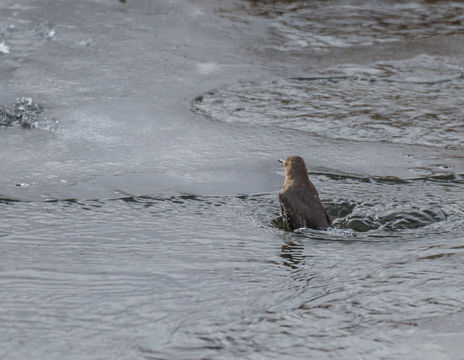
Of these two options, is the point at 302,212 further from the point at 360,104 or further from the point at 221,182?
the point at 360,104

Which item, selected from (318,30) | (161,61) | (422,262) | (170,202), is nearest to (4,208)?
(170,202)

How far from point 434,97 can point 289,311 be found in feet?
16.2

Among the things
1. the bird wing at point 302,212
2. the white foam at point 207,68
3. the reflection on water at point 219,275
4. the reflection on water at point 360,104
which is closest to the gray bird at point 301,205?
the bird wing at point 302,212

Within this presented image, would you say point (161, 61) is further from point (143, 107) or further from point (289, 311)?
point (289, 311)

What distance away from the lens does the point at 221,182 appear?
5.90 metres

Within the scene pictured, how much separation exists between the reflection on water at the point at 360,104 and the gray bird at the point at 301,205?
5.64ft

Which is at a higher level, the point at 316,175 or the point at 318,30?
the point at 318,30

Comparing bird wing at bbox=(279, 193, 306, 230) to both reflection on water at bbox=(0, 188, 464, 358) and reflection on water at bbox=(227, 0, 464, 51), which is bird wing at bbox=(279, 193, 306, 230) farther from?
reflection on water at bbox=(227, 0, 464, 51)

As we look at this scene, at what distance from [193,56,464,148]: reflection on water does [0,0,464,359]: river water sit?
3 cm

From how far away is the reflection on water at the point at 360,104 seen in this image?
7.20m

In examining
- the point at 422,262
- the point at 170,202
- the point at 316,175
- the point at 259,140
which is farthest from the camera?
the point at 259,140

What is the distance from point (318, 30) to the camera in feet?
35.9

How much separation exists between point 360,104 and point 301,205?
302 cm

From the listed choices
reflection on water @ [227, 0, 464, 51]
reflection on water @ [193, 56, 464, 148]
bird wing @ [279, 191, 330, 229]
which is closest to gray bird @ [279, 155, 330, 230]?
bird wing @ [279, 191, 330, 229]
